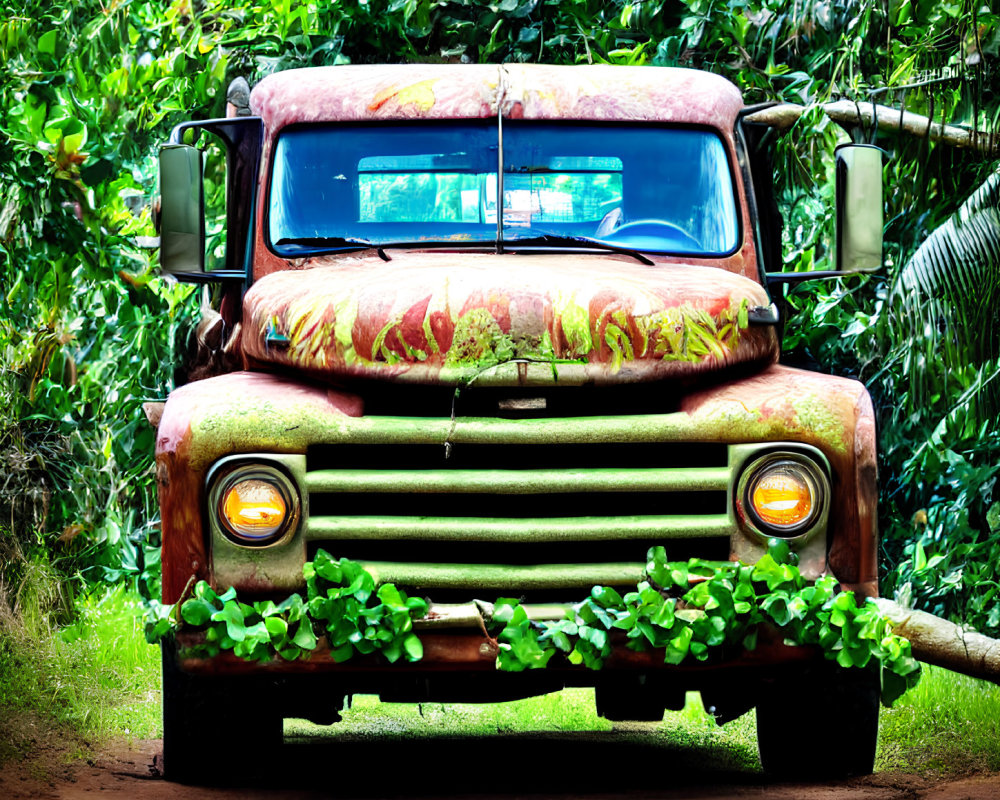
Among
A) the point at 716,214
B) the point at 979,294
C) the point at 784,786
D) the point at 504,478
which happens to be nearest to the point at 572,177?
the point at 716,214

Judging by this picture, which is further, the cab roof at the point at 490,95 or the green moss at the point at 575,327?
the cab roof at the point at 490,95

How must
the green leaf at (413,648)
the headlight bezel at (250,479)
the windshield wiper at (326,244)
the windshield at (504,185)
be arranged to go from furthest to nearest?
the windshield at (504,185) → the windshield wiper at (326,244) → the headlight bezel at (250,479) → the green leaf at (413,648)

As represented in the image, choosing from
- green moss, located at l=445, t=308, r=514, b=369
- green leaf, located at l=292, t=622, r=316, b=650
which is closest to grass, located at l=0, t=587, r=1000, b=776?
green leaf, located at l=292, t=622, r=316, b=650

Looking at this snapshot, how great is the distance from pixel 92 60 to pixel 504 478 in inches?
221

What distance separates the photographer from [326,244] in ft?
18.0

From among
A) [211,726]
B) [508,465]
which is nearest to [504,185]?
[508,465]

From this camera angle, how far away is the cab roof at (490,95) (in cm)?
577

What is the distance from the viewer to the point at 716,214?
575 centimetres

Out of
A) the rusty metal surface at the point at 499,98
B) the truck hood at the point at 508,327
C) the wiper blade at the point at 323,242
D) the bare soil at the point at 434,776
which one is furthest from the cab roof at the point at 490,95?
the bare soil at the point at 434,776

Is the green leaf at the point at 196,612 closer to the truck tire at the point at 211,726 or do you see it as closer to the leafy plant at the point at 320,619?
the leafy plant at the point at 320,619

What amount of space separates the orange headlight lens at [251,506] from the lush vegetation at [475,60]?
2776 millimetres

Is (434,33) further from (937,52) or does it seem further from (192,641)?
(192,641)

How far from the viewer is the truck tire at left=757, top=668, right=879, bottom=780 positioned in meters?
4.92

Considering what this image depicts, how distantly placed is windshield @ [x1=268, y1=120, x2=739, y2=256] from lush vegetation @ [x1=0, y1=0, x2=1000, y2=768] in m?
1.46
